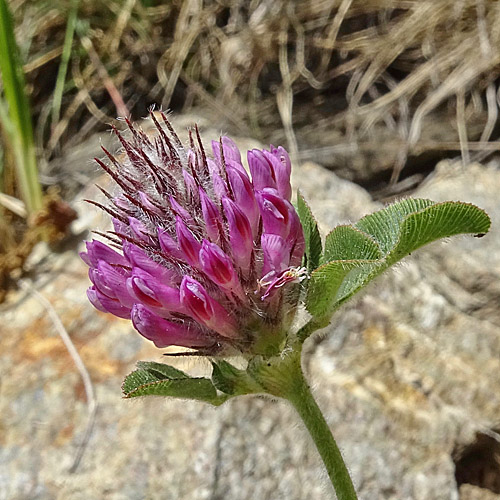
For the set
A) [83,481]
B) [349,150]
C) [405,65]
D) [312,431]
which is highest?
[405,65]

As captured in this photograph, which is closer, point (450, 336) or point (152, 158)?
point (152, 158)

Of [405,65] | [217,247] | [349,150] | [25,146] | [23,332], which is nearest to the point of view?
[217,247]

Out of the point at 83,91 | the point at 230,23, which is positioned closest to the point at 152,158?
the point at 83,91

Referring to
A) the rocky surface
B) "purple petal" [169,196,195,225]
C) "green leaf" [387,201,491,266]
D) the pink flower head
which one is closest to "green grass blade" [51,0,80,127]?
the rocky surface

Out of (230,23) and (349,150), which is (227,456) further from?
(230,23)

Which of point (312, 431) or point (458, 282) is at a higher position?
point (458, 282)

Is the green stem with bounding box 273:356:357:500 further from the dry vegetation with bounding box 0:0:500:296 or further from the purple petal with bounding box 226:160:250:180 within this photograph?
the dry vegetation with bounding box 0:0:500:296

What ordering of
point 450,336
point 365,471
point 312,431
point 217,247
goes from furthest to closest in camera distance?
point 450,336, point 365,471, point 312,431, point 217,247
